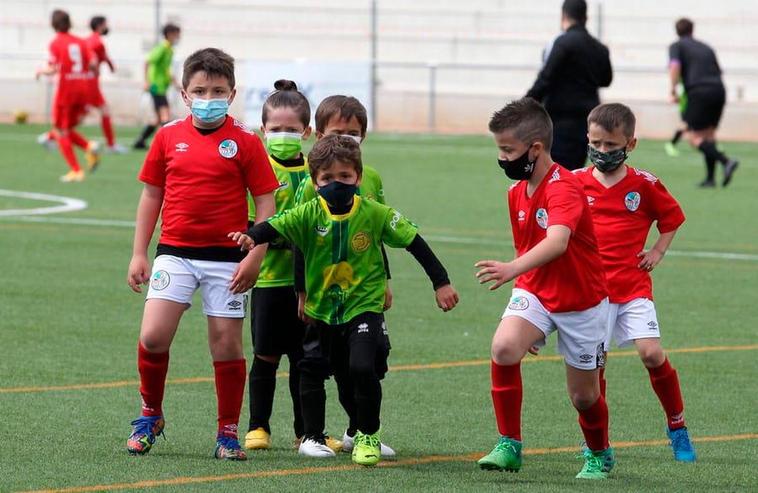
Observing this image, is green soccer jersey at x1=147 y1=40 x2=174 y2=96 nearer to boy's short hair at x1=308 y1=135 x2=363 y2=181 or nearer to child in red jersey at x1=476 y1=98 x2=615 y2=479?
A: boy's short hair at x1=308 y1=135 x2=363 y2=181

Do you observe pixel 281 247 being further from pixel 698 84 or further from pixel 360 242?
pixel 698 84

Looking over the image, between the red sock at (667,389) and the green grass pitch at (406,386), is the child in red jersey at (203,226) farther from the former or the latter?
the red sock at (667,389)

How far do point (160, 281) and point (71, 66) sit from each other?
17351 mm

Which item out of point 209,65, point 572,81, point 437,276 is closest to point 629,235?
point 437,276

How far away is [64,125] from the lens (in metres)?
22.7

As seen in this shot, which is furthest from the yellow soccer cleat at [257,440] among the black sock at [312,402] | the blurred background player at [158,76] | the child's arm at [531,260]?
the blurred background player at [158,76]

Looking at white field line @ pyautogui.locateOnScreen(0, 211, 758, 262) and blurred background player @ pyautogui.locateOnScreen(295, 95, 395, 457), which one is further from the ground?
blurred background player @ pyautogui.locateOnScreen(295, 95, 395, 457)

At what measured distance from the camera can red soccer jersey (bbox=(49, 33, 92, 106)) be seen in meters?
23.5

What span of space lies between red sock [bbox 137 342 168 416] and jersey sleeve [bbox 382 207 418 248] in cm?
109

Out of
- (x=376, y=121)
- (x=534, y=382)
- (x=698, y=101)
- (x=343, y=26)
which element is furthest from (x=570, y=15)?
(x=343, y=26)

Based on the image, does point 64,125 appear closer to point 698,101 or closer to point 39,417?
point 698,101

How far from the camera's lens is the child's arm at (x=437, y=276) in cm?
669

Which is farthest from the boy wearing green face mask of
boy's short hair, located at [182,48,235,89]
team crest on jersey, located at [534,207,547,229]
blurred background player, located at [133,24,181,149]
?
blurred background player, located at [133,24,181,149]

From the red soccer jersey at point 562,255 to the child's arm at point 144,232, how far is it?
1.56 metres
